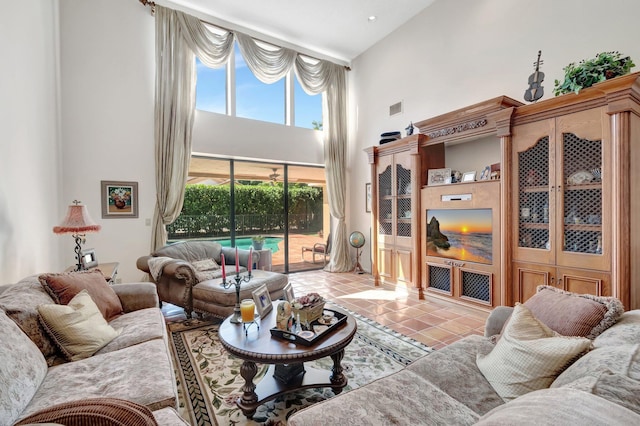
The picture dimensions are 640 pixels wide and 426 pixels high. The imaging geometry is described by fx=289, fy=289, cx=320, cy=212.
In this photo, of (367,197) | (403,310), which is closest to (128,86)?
(367,197)

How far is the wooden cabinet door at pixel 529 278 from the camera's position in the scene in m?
2.91

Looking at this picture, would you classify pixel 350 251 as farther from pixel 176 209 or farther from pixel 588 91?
pixel 588 91

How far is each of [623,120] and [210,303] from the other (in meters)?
4.26

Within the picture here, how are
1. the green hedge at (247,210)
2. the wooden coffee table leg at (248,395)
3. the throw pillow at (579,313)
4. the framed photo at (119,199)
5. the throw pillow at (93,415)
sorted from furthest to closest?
1. the green hedge at (247,210)
2. the framed photo at (119,199)
3. the wooden coffee table leg at (248,395)
4. the throw pillow at (579,313)
5. the throw pillow at (93,415)

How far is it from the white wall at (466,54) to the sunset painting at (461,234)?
1.54 m

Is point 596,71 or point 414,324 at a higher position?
point 596,71

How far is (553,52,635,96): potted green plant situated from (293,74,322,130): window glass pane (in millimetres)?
4273

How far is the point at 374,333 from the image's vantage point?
3.06 metres

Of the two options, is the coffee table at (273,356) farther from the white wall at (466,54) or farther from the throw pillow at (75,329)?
the white wall at (466,54)

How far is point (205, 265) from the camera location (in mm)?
4027

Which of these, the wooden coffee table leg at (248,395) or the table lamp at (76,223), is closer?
the wooden coffee table leg at (248,395)

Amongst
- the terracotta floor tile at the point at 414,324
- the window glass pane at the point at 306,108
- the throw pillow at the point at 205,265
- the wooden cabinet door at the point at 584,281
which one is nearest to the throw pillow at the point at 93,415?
the terracotta floor tile at the point at 414,324

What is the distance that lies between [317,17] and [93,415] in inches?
222

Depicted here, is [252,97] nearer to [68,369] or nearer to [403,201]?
[403,201]
